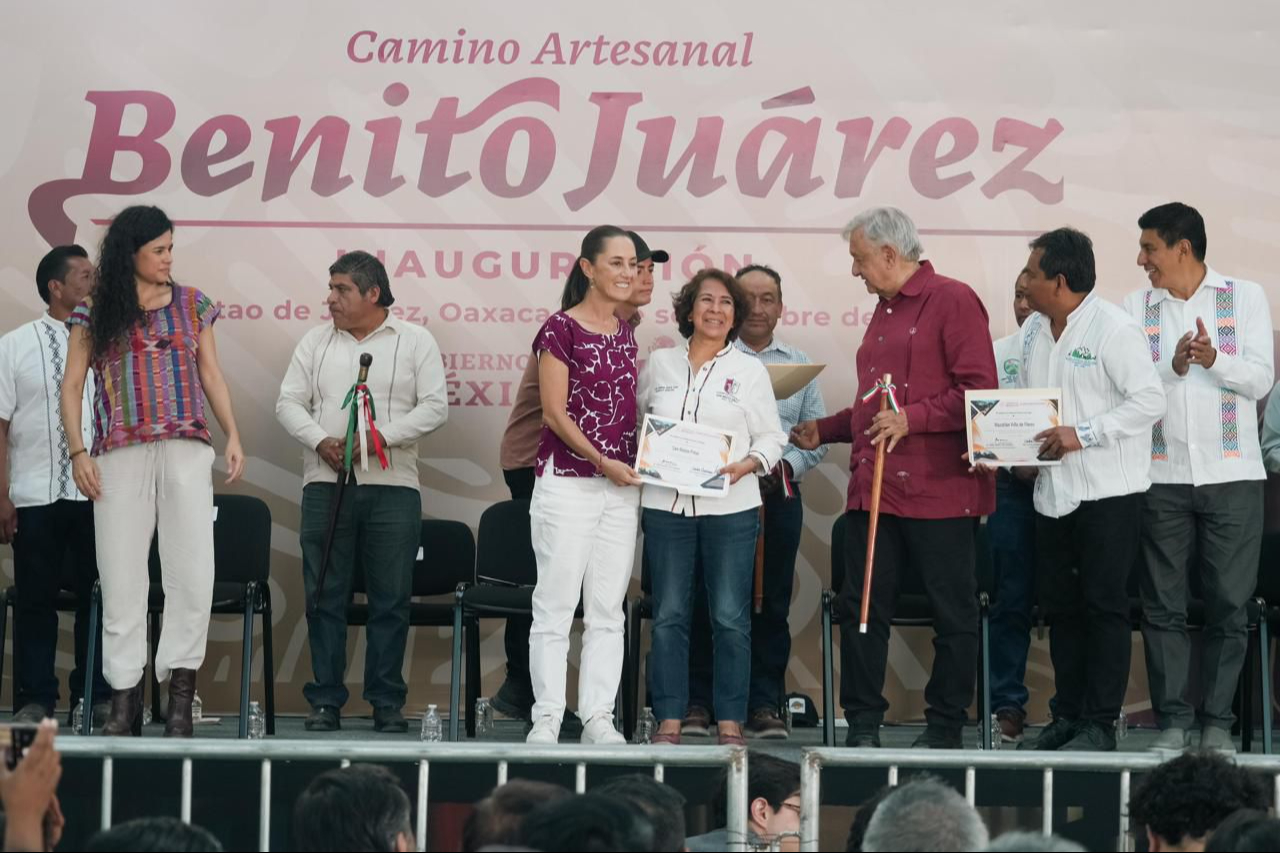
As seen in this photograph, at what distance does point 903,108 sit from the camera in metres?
6.77

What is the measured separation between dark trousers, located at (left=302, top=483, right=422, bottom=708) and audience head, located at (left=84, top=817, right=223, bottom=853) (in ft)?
11.5

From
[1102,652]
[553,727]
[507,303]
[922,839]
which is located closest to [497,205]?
[507,303]

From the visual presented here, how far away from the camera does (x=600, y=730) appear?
5.27 meters

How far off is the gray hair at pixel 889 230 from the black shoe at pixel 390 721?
7.65 feet

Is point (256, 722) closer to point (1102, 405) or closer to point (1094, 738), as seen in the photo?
point (1094, 738)

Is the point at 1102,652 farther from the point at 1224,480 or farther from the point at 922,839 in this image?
the point at 922,839

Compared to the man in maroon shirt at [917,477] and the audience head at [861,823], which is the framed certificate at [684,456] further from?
the audience head at [861,823]

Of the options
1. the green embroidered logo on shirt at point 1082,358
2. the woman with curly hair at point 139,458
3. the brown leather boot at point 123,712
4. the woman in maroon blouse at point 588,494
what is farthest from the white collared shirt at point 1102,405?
the brown leather boot at point 123,712

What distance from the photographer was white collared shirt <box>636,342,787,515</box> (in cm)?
539

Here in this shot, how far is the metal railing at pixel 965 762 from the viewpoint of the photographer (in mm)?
3492

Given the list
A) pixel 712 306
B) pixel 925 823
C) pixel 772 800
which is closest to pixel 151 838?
pixel 925 823

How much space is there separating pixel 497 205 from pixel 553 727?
2349 mm

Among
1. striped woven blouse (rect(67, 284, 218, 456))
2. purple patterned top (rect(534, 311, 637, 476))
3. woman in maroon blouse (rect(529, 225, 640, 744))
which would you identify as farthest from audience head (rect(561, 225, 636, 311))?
striped woven blouse (rect(67, 284, 218, 456))

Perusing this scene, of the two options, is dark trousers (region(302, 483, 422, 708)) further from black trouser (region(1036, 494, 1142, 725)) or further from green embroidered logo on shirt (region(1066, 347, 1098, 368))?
green embroidered logo on shirt (region(1066, 347, 1098, 368))
